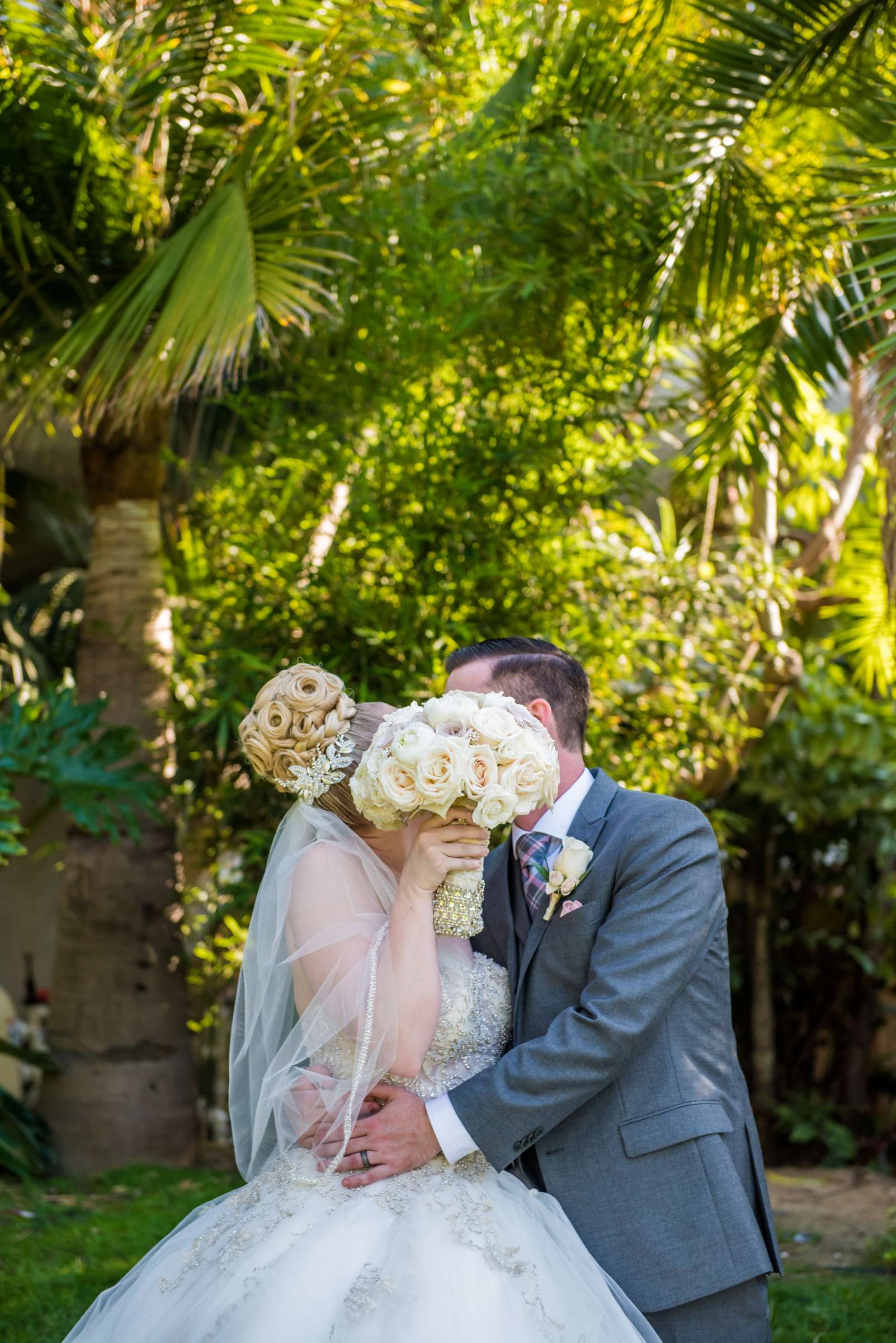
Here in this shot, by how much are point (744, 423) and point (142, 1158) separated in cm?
432

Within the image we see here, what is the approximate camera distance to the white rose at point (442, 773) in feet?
6.99

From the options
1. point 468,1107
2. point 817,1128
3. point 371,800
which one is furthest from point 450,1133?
point 817,1128

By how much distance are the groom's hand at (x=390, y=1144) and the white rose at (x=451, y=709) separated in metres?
0.76

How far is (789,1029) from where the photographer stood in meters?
7.55

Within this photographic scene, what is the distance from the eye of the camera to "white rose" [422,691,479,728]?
222cm

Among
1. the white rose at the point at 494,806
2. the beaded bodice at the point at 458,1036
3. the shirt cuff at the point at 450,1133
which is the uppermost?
the white rose at the point at 494,806

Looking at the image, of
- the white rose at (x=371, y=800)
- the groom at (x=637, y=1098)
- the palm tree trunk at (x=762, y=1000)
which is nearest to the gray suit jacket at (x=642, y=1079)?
the groom at (x=637, y=1098)

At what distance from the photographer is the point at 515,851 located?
8.87 ft

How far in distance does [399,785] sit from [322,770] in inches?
17.3

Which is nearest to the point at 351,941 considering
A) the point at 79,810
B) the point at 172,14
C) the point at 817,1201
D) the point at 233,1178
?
the point at 79,810

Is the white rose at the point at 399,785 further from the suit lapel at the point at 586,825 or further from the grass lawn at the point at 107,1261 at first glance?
the grass lawn at the point at 107,1261

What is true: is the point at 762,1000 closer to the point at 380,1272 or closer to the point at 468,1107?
the point at 468,1107

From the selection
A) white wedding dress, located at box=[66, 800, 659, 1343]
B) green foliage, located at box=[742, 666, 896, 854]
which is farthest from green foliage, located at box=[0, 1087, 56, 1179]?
green foliage, located at box=[742, 666, 896, 854]

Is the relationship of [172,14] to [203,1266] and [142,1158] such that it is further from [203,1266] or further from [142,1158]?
[142,1158]
